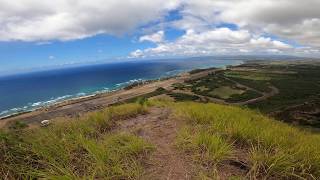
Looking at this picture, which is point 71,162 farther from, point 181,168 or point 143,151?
point 181,168

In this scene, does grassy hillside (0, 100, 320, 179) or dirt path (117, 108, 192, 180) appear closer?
grassy hillside (0, 100, 320, 179)

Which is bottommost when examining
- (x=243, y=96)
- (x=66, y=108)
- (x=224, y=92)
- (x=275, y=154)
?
(x=243, y=96)

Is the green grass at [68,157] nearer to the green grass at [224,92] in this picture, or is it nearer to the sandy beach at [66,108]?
the sandy beach at [66,108]

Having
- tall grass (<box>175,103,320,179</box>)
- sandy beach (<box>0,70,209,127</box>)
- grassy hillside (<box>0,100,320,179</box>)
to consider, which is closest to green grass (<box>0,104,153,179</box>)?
grassy hillside (<box>0,100,320,179</box>)

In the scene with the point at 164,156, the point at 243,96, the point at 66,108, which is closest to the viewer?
the point at 164,156

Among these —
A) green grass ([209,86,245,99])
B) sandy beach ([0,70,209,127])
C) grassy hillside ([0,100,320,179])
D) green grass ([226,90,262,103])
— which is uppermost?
grassy hillside ([0,100,320,179])

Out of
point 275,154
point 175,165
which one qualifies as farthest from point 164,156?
point 275,154

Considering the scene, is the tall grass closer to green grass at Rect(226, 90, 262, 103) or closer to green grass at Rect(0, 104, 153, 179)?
green grass at Rect(0, 104, 153, 179)

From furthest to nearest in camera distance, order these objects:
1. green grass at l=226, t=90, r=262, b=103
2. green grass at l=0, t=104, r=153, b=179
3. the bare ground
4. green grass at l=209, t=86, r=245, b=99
Result: green grass at l=209, t=86, r=245, b=99 → green grass at l=226, t=90, r=262, b=103 → the bare ground → green grass at l=0, t=104, r=153, b=179

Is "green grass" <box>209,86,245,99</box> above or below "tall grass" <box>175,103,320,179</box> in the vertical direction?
below

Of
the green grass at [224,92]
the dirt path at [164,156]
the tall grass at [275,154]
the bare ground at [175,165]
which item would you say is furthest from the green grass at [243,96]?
the bare ground at [175,165]

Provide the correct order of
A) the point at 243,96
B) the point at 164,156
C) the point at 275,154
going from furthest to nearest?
the point at 243,96 < the point at 164,156 < the point at 275,154

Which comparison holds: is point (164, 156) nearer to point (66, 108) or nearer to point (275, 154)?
point (275, 154)
